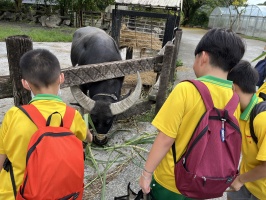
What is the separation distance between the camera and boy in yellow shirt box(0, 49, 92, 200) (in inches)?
54.1

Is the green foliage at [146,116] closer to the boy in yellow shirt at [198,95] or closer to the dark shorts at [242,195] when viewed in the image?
the dark shorts at [242,195]

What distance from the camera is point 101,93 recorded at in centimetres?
394

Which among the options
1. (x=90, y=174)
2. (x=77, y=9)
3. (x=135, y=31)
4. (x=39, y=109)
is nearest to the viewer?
(x=39, y=109)

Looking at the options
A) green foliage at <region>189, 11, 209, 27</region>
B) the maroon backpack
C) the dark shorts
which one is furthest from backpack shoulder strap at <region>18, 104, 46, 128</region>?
green foliage at <region>189, 11, 209, 27</region>

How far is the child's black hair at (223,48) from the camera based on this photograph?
138 centimetres

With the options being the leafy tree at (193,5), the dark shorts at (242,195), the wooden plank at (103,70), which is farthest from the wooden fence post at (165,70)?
the leafy tree at (193,5)

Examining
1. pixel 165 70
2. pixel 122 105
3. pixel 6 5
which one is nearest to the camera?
pixel 122 105

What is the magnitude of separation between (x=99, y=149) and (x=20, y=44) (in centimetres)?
175

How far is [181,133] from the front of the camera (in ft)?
4.70

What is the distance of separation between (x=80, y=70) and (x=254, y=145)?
1.86m

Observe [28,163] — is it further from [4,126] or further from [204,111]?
[204,111]

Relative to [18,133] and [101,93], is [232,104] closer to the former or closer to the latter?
[18,133]

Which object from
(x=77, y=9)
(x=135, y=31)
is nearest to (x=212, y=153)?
(x=135, y=31)

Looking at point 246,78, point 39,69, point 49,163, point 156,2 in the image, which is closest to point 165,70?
point 246,78
